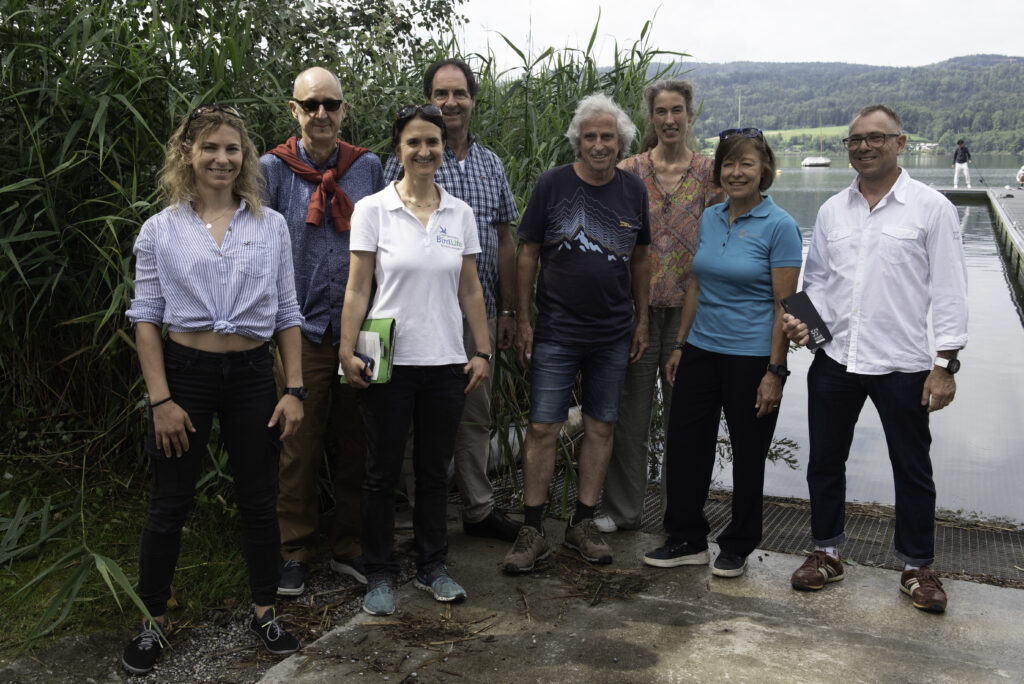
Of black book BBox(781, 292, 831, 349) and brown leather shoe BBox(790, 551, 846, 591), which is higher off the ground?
black book BBox(781, 292, 831, 349)

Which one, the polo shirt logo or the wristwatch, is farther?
the polo shirt logo

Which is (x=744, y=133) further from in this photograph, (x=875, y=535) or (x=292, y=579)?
(x=292, y=579)

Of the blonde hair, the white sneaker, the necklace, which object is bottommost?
the white sneaker

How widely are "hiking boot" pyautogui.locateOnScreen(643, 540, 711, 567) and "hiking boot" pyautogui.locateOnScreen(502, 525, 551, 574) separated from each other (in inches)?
A: 16.0

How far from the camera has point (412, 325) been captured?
2.86 metres

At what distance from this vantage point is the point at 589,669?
2.53 metres

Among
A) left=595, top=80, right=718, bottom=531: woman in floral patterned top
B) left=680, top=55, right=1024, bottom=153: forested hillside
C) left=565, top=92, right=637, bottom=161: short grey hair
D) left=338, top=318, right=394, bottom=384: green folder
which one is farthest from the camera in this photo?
left=680, top=55, right=1024, bottom=153: forested hillside

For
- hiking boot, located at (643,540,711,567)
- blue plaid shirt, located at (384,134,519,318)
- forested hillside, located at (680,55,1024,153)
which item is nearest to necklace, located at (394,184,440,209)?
blue plaid shirt, located at (384,134,519,318)

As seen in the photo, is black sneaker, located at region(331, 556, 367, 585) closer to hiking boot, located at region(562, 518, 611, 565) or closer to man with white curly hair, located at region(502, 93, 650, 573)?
man with white curly hair, located at region(502, 93, 650, 573)

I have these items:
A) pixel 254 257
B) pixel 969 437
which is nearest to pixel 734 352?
pixel 254 257

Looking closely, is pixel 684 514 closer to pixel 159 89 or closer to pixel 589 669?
pixel 589 669

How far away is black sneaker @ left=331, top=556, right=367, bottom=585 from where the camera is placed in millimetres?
3189

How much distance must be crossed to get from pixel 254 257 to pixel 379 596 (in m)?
1.18

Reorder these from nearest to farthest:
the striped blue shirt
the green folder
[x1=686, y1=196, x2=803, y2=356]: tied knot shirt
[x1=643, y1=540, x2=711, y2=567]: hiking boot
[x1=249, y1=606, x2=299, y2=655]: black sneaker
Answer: the striped blue shirt < [x1=249, y1=606, x2=299, y2=655]: black sneaker < the green folder < [x1=686, y1=196, x2=803, y2=356]: tied knot shirt < [x1=643, y1=540, x2=711, y2=567]: hiking boot
